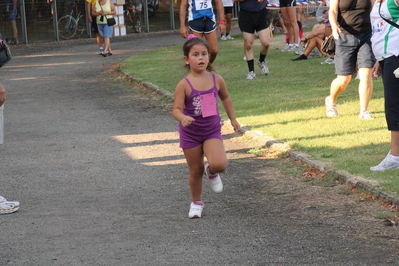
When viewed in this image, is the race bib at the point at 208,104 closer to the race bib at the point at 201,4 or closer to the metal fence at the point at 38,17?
the race bib at the point at 201,4

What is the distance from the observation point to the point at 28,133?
9406mm

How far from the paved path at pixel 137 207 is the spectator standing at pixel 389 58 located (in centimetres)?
109

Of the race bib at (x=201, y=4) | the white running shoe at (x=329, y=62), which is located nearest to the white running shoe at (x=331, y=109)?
the race bib at (x=201, y=4)

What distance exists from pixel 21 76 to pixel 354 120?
1010cm

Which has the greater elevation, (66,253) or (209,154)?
(209,154)

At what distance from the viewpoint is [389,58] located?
6.16 m

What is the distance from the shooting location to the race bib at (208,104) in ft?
17.3

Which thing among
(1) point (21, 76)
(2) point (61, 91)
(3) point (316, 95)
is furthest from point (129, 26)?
(3) point (316, 95)

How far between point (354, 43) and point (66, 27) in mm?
20517

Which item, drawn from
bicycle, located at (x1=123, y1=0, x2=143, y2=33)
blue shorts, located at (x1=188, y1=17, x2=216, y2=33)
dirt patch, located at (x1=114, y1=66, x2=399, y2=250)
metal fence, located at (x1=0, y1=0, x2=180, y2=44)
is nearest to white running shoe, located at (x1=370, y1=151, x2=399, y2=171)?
dirt patch, located at (x1=114, y1=66, x2=399, y2=250)

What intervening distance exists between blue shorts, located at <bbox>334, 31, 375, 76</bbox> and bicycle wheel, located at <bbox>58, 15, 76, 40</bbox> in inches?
788

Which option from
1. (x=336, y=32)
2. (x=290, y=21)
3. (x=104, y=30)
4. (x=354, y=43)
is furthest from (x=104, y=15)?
(x=354, y=43)

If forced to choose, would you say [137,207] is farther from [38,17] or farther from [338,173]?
[38,17]

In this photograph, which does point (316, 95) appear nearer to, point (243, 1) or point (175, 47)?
point (243, 1)
